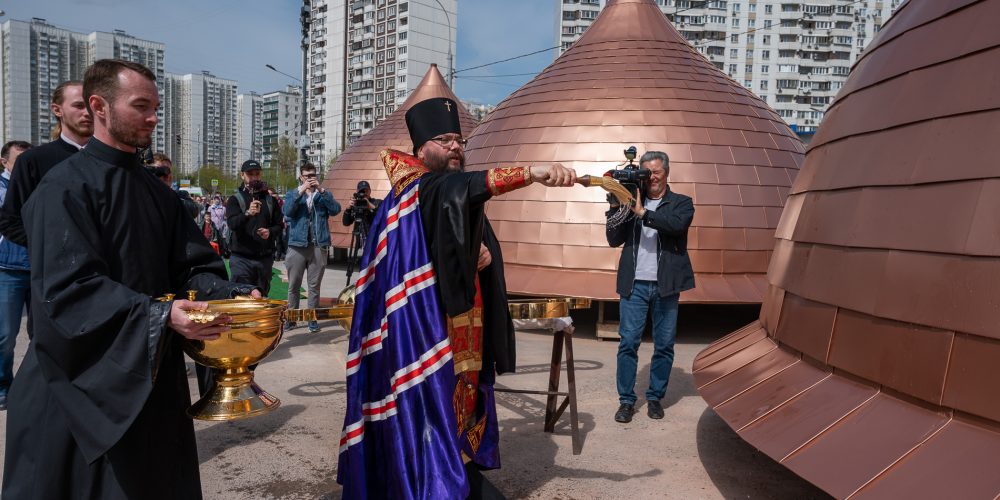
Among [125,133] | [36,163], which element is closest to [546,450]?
[125,133]

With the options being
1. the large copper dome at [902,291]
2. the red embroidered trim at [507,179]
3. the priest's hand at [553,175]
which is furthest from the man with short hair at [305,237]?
the priest's hand at [553,175]

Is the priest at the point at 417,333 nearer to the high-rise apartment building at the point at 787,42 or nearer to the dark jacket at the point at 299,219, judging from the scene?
the dark jacket at the point at 299,219

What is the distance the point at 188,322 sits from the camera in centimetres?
185

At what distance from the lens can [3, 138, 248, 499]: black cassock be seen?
1.83 m

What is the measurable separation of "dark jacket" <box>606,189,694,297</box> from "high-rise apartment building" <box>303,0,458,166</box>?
54416mm

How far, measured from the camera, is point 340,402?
17.7 feet

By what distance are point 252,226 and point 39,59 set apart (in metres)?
69.0

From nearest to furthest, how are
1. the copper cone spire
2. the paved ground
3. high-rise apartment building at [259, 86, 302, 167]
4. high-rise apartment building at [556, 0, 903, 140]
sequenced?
1. the paved ground
2. the copper cone spire
3. high-rise apartment building at [556, 0, 903, 140]
4. high-rise apartment building at [259, 86, 302, 167]

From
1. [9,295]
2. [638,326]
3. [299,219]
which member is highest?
[299,219]

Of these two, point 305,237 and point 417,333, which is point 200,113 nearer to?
point 305,237

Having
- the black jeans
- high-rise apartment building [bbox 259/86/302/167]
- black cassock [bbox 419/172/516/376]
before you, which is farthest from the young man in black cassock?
high-rise apartment building [bbox 259/86/302/167]

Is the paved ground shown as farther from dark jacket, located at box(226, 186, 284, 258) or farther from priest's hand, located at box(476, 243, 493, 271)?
A: priest's hand, located at box(476, 243, 493, 271)

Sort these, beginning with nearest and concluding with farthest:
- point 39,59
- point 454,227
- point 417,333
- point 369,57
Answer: point 454,227, point 417,333, point 39,59, point 369,57

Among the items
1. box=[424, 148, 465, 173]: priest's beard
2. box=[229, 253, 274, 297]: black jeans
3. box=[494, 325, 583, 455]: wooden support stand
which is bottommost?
box=[494, 325, 583, 455]: wooden support stand
